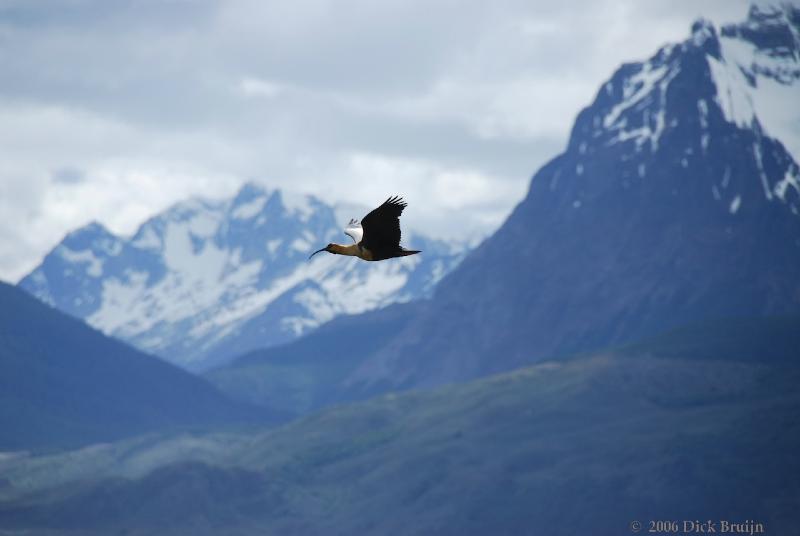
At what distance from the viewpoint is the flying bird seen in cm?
9050

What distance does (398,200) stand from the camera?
9019cm

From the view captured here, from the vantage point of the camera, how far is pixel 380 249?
305 feet

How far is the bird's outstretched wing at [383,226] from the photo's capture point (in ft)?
296

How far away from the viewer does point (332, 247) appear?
9538cm

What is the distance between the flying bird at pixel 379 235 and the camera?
297ft

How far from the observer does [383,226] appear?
300ft

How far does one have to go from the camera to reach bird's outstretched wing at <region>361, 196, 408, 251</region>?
3556 inches

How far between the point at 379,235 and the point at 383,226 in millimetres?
764

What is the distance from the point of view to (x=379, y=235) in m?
91.9

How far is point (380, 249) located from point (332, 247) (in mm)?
3634
